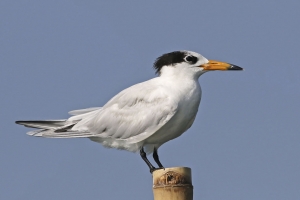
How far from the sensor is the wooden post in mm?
5988

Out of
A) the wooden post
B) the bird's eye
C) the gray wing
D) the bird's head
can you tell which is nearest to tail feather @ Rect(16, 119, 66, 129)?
the gray wing

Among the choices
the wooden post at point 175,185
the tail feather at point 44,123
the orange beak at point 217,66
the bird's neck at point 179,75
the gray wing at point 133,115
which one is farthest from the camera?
the tail feather at point 44,123

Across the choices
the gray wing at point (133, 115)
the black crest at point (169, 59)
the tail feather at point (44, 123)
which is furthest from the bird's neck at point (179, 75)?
the tail feather at point (44, 123)

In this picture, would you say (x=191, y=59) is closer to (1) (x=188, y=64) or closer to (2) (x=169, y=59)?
(1) (x=188, y=64)

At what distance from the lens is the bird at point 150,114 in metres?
7.99

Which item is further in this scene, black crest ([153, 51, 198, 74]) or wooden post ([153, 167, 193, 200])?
black crest ([153, 51, 198, 74])

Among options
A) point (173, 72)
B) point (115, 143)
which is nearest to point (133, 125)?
point (115, 143)

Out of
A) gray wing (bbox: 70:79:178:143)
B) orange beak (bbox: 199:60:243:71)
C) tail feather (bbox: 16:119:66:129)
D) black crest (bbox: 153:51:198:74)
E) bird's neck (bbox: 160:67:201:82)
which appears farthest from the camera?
tail feather (bbox: 16:119:66:129)

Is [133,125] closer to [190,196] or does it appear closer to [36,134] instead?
[36,134]

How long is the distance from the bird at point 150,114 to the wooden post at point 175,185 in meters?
1.84

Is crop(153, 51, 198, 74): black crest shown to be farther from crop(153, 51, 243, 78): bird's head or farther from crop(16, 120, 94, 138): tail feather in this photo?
crop(16, 120, 94, 138): tail feather

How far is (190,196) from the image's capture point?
600 cm

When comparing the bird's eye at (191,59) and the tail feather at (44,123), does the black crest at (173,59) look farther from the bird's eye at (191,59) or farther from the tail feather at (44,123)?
the tail feather at (44,123)

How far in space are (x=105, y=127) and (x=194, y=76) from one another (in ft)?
4.69
